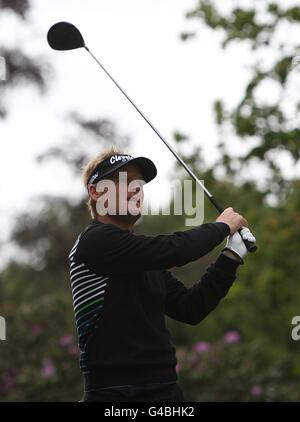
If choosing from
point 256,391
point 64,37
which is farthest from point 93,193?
point 256,391

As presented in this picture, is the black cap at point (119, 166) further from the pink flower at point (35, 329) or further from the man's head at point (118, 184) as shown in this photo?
the pink flower at point (35, 329)

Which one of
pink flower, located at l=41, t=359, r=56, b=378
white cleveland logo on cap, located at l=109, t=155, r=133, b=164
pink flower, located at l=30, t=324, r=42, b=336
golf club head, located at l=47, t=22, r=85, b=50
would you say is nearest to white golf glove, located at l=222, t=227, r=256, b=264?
white cleveland logo on cap, located at l=109, t=155, r=133, b=164

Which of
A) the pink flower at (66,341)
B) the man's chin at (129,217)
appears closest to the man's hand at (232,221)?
the man's chin at (129,217)

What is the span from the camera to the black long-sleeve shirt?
11.4ft

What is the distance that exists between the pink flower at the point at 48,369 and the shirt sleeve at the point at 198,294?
322 inches

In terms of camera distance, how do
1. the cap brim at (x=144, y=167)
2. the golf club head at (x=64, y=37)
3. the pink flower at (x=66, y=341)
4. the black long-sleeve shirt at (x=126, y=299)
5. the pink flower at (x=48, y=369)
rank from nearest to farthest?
the black long-sleeve shirt at (x=126, y=299), the cap brim at (x=144, y=167), the golf club head at (x=64, y=37), the pink flower at (x=48, y=369), the pink flower at (x=66, y=341)

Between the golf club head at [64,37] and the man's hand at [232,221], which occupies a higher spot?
the golf club head at [64,37]

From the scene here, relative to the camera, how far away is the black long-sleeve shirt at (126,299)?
3.46m

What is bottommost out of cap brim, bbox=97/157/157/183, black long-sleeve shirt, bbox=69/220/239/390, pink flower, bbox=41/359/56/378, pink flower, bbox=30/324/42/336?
black long-sleeve shirt, bbox=69/220/239/390

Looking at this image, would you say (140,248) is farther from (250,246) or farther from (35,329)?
(35,329)

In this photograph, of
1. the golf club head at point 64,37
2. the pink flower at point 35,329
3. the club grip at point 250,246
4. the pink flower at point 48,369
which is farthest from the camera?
the pink flower at point 35,329

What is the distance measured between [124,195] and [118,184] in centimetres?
7

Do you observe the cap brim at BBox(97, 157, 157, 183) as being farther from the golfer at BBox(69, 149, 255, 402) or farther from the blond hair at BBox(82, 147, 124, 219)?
the blond hair at BBox(82, 147, 124, 219)

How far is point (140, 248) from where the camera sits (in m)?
3.51
